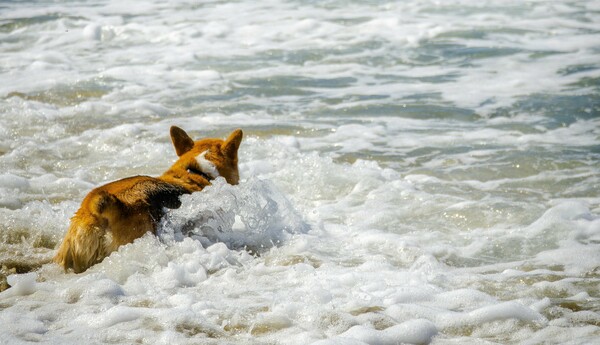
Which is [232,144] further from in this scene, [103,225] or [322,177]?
[103,225]

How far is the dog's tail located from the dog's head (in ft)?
3.40

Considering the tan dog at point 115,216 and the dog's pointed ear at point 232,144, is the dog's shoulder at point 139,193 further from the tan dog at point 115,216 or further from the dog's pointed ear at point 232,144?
the dog's pointed ear at point 232,144

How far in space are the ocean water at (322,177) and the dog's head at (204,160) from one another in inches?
12.5

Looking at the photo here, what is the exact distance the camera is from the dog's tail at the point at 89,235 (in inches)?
173

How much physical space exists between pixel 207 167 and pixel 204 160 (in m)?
0.06

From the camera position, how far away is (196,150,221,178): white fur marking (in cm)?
568

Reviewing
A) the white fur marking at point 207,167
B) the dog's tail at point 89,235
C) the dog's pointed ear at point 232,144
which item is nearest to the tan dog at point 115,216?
the dog's tail at point 89,235

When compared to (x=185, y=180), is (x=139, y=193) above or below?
above

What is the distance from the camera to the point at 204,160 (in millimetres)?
5699

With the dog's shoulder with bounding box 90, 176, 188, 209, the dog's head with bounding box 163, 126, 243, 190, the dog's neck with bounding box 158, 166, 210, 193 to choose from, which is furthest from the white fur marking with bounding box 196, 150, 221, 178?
the dog's shoulder with bounding box 90, 176, 188, 209

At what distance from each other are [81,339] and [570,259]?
296 cm

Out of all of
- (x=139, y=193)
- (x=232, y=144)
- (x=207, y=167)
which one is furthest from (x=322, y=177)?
(x=139, y=193)

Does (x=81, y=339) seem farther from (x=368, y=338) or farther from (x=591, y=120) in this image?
(x=591, y=120)

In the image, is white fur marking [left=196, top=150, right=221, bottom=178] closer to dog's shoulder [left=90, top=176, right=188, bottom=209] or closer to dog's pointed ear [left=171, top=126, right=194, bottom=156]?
dog's pointed ear [left=171, top=126, right=194, bottom=156]
